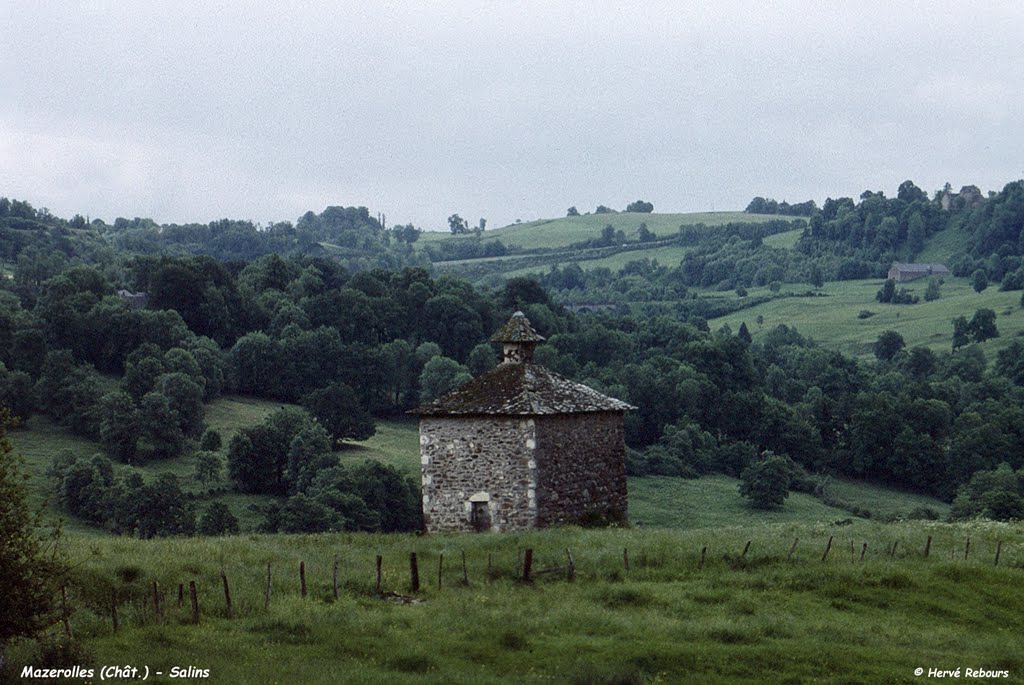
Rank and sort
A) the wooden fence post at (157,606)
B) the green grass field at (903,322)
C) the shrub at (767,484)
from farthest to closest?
the green grass field at (903,322) < the shrub at (767,484) < the wooden fence post at (157,606)

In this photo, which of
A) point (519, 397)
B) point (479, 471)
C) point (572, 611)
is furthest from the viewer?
point (519, 397)

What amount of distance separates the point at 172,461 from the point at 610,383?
40.6 m

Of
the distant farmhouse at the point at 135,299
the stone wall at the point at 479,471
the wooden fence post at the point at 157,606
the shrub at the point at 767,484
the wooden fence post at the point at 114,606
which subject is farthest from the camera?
the distant farmhouse at the point at 135,299

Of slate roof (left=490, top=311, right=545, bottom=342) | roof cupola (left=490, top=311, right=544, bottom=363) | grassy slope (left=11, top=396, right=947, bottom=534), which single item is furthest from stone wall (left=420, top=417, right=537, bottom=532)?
grassy slope (left=11, top=396, right=947, bottom=534)

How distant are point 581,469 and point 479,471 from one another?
98.0 inches

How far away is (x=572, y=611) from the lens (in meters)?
23.2

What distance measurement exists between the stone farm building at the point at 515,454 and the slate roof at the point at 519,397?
0.08ft

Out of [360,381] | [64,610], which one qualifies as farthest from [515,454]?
[360,381]

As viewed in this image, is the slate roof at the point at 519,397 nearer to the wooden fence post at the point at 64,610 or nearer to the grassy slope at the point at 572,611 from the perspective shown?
the grassy slope at the point at 572,611

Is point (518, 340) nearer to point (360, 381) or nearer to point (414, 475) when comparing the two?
point (414, 475)

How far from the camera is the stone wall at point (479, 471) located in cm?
3197

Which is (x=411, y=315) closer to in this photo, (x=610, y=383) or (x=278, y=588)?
(x=610, y=383)

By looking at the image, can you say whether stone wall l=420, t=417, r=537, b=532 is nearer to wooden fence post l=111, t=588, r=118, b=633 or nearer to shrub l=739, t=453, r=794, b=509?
wooden fence post l=111, t=588, r=118, b=633

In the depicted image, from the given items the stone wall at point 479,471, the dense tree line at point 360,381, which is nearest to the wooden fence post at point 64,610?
the stone wall at point 479,471
